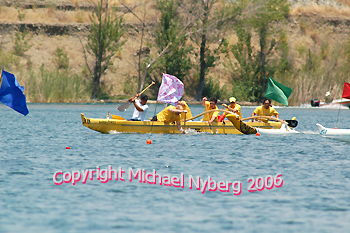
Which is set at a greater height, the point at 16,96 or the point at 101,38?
the point at 101,38

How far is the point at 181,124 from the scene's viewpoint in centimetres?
2030

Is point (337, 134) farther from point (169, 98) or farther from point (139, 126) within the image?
point (139, 126)

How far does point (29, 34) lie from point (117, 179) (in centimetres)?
5363

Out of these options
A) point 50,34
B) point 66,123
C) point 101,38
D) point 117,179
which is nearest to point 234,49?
point 101,38

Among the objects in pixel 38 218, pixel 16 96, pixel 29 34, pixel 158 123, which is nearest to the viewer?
pixel 38 218

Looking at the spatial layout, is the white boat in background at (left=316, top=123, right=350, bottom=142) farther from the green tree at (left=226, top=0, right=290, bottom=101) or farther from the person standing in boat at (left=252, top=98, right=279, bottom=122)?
the green tree at (left=226, top=0, right=290, bottom=101)

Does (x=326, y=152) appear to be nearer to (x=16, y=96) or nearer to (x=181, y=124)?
(x=181, y=124)

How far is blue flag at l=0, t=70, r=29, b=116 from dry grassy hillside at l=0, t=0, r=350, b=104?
1211 inches

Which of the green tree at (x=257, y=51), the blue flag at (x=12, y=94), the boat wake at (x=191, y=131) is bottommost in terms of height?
the boat wake at (x=191, y=131)

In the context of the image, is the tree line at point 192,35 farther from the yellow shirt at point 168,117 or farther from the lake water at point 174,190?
the lake water at point 174,190

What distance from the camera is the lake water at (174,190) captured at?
792 cm

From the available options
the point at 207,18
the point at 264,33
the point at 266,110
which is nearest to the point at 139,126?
the point at 266,110

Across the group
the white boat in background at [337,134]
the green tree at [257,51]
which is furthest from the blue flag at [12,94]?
the green tree at [257,51]

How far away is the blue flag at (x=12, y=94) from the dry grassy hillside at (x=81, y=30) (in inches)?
1211
